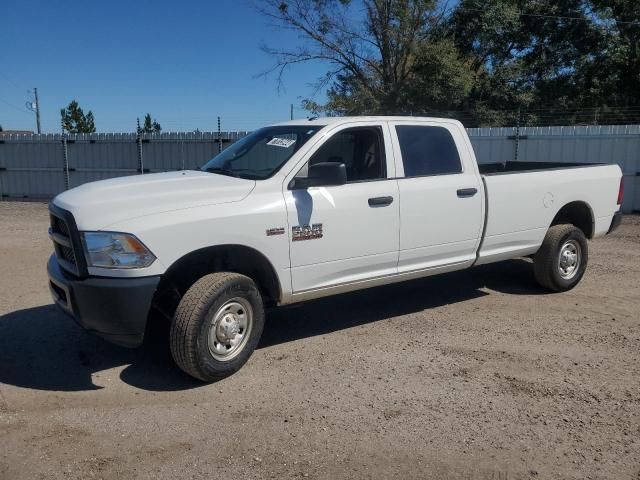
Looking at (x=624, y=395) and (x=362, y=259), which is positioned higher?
(x=362, y=259)

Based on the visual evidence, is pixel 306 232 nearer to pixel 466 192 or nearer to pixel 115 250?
pixel 115 250

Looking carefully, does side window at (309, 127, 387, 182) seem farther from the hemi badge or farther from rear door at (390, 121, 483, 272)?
the hemi badge

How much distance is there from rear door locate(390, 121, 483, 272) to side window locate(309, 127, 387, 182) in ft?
0.53

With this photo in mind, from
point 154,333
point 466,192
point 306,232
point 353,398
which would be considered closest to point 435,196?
point 466,192

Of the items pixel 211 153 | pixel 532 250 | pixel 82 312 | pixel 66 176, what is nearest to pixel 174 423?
pixel 82 312

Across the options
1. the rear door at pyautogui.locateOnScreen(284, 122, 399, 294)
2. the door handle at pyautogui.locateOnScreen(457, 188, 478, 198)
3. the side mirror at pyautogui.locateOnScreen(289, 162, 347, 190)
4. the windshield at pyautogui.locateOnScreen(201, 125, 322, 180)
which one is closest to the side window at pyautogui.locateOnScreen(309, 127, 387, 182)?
the rear door at pyautogui.locateOnScreen(284, 122, 399, 294)

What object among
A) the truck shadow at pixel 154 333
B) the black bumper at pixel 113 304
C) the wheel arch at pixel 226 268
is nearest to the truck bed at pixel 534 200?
the truck shadow at pixel 154 333

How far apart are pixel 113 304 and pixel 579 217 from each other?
5629 mm

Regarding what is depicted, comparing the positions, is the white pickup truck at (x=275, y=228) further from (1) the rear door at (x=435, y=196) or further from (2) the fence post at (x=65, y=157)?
(2) the fence post at (x=65, y=157)

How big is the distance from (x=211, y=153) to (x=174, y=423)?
1246 centimetres

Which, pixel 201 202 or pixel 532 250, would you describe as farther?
pixel 532 250

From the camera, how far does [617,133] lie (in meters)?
13.5

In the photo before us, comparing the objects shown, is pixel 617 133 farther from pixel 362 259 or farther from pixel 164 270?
pixel 164 270

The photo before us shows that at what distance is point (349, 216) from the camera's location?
4969mm
